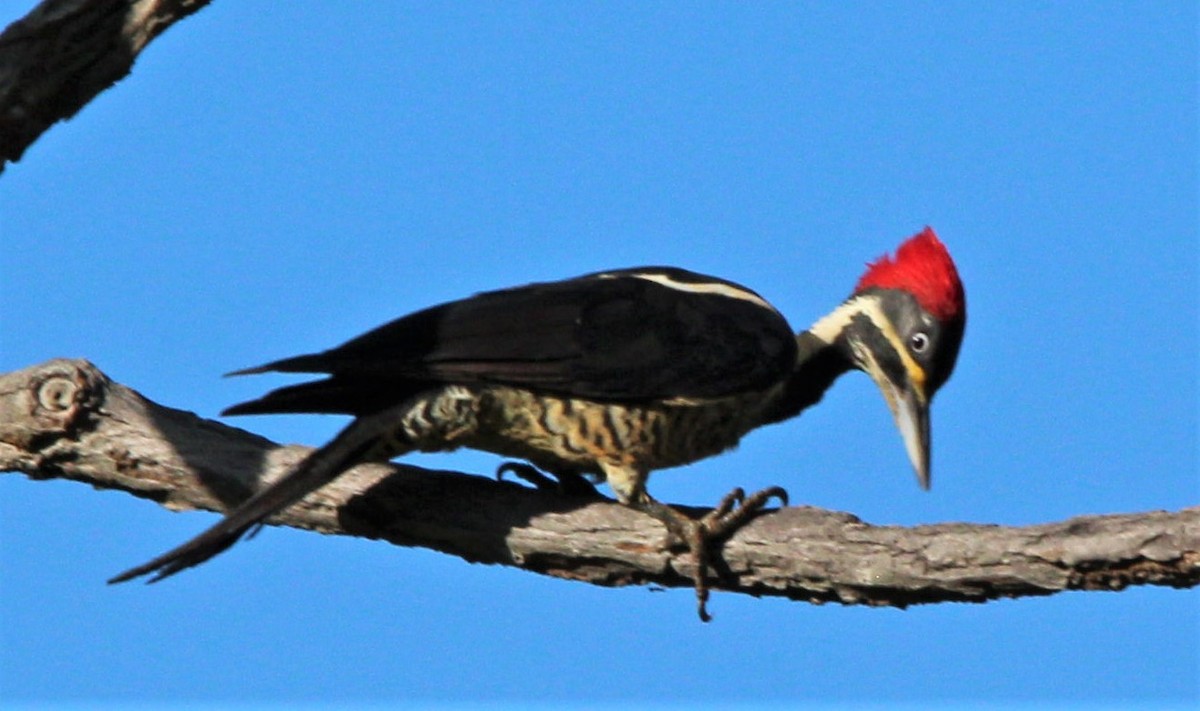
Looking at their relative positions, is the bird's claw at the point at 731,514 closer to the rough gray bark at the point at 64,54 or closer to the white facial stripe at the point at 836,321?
the white facial stripe at the point at 836,321

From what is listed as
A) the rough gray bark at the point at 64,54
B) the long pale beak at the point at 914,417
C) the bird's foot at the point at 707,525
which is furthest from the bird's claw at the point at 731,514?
the rough gray bark at the point at 64,54

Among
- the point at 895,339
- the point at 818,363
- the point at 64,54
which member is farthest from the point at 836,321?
the point at 64,54

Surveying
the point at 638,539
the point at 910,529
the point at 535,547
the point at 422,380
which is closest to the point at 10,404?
the point at 422,380

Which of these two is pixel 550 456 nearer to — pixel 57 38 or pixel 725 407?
pixel 725 407

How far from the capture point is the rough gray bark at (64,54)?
3.57 meters

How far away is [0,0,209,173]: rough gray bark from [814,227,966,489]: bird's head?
234cm

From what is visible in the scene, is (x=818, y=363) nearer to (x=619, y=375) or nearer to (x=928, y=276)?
(x=928, y=276)

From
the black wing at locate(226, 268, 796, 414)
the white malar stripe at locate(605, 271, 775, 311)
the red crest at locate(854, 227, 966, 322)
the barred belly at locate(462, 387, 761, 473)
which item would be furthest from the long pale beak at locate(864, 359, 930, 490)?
the barred belly at locate(462, 387, 761, 473)

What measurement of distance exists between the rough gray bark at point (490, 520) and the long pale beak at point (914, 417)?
82cm

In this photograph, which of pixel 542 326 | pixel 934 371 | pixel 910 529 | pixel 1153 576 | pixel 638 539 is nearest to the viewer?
pixel 1153 576

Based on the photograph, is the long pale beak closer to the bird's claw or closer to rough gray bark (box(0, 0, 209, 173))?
the bird's claw

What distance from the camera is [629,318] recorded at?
15.0 ft

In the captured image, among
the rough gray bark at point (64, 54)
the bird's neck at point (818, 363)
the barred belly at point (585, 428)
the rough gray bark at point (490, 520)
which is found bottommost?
the rough gray bark at point (490, 520)

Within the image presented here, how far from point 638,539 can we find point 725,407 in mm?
666
